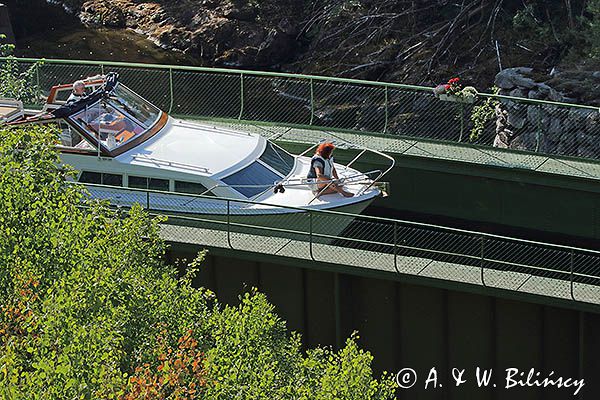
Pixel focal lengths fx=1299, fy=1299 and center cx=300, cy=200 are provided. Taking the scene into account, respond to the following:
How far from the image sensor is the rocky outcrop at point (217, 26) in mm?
40188

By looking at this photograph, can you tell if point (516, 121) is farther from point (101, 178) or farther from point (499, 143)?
point (101, 178)

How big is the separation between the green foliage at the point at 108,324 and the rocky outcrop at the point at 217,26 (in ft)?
82.5

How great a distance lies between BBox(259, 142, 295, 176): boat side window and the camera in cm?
2001

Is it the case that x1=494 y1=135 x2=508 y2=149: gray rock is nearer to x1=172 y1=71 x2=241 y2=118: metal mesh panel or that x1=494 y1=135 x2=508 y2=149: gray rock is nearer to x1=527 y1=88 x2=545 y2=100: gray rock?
x1=527 y1=88 x2=545 y2=100: gray rock

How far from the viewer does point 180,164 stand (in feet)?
63.8

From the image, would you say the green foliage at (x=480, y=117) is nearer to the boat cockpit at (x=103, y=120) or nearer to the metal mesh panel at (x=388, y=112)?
the metal mesh panel at (x=388, y=112)

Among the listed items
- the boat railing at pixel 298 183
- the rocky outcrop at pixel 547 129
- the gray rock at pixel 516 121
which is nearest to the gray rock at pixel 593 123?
the rocky outcrop at pixel 547 129

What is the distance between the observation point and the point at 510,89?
27125 mm

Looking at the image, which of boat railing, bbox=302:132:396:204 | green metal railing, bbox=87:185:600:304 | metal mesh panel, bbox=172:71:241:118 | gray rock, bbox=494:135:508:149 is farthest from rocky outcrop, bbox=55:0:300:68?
green metal railing, bbox=87:185:600:304

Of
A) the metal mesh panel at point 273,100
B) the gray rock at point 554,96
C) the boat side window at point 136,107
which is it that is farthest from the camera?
the gray rock at point 554,96

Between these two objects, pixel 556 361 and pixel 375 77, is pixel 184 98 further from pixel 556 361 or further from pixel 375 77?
pixel 375 77

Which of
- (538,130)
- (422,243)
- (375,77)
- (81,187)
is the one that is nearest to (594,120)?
(538,130)

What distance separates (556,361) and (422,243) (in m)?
2.46

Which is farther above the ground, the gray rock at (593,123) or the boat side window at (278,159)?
the gray rock at (593,123)
